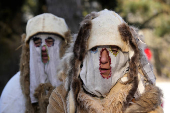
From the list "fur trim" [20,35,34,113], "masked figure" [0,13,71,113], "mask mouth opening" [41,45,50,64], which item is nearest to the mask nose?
"masked figure" [0,13,71,113]

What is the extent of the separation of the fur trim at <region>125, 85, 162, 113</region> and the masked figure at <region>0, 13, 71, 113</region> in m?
1.58

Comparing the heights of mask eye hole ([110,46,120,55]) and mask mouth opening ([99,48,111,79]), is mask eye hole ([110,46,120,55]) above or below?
above

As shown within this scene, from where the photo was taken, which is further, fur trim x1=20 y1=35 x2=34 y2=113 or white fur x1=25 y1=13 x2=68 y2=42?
white fur x1=25 y1=13 x2=68 y2=42

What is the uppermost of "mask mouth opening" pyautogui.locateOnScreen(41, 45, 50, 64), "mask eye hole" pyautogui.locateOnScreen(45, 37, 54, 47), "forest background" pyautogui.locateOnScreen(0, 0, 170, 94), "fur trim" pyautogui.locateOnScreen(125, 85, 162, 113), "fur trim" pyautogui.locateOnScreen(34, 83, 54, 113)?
"forest background" pyautogui.locateOnScreen(0, 0, 170, 94)

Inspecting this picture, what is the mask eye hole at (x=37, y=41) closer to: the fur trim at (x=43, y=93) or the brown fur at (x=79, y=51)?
the fur trim at (x=43, y=93)

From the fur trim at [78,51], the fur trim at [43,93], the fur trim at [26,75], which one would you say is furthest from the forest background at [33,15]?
the fur trim at [78,51]

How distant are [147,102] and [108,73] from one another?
42cm

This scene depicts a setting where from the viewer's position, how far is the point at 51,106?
2.46 meters

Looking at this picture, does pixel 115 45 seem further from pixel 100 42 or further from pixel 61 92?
pixel 61 92

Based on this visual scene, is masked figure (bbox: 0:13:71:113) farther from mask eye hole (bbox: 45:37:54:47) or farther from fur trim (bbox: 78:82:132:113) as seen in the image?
fur trim (bbox: 78:82:132:113)

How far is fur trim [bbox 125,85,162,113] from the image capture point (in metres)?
2.18

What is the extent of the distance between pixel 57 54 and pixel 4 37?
5.58 metres

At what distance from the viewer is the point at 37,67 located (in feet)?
12.2

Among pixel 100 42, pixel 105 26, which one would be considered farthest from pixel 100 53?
pixel 105 26
